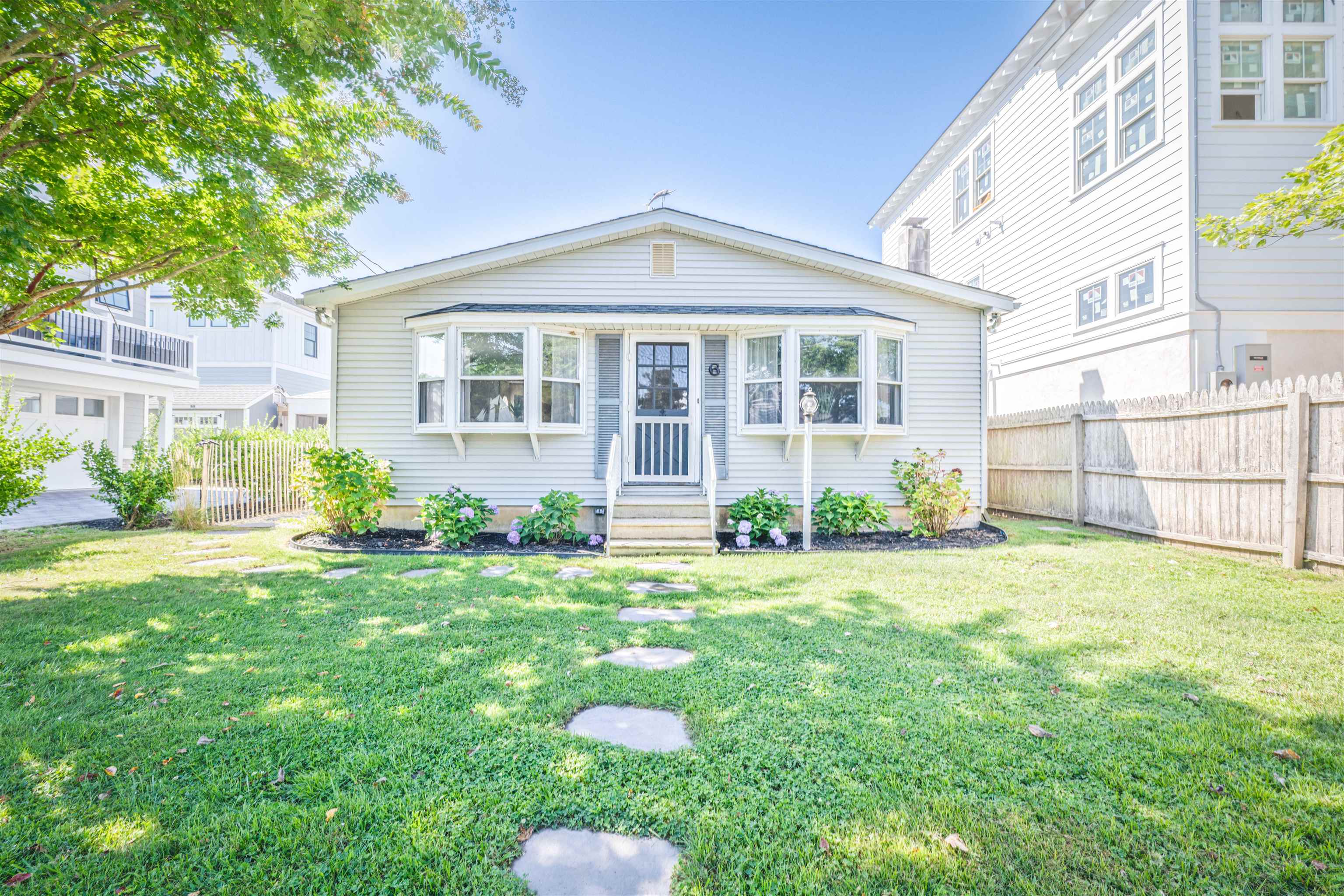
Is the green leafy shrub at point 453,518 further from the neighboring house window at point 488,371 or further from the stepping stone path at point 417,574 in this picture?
the stepping stone path at point 417,574

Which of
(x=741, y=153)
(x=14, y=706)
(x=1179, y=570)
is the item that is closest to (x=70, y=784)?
(x=14, y=706)

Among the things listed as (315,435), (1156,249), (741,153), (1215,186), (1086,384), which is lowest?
(315,435)

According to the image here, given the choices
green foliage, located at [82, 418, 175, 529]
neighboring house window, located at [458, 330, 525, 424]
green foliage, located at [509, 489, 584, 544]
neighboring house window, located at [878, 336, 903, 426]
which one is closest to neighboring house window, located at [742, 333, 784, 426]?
neighboring house window, located at [878, 336, 903, 426]

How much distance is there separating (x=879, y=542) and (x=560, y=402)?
4510mm

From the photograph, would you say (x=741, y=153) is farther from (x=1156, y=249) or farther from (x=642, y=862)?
(x=642, y=862)

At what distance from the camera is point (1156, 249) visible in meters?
8.03

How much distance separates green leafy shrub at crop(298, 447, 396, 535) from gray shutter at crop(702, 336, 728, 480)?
4.25 metres

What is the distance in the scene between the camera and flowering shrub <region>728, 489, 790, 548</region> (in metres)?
6.75

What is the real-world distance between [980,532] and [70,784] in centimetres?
836

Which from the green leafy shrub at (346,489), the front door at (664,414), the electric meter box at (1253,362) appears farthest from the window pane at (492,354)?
the electric meter box at (1253,362)

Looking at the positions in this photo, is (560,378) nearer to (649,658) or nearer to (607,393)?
(607,393)

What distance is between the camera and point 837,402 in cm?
738

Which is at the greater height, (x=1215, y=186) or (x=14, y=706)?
(x=1215, y=186)

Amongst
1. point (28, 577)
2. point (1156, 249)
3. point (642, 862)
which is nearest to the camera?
point (642, 862)
